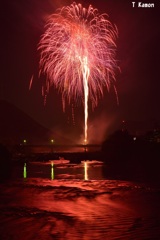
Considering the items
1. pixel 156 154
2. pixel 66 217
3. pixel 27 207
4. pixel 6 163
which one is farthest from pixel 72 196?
pixel 156 154

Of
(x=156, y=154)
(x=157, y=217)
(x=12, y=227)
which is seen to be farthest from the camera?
(x=156, y=154)

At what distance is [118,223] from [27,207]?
6.55m

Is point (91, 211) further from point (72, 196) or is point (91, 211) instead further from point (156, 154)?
point (156, 154)

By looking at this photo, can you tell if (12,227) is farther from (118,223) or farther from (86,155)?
(86,155)

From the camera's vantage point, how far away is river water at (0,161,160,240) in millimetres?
15829

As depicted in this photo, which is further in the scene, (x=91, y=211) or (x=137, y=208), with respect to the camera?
(x=137, y=208)

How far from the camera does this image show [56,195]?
2819 cm

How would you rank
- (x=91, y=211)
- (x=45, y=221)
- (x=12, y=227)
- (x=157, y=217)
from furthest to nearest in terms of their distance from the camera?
(x=91, y=211) < (x=157, y=217) < (x=45, y=221) < (x=12, y=227)

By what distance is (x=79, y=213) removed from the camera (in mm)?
20594

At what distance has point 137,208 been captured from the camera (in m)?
22.5

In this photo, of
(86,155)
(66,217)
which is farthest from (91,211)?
(86,155)

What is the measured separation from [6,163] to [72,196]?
3492cm

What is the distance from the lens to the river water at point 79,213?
1583 centimetres

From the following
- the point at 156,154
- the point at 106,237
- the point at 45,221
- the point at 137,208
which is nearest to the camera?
the point at 106,237
